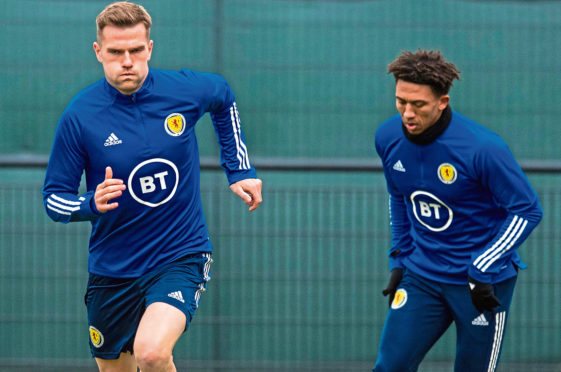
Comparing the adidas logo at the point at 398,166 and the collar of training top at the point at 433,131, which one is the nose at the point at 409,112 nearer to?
the collar of training top at the point at 433,131

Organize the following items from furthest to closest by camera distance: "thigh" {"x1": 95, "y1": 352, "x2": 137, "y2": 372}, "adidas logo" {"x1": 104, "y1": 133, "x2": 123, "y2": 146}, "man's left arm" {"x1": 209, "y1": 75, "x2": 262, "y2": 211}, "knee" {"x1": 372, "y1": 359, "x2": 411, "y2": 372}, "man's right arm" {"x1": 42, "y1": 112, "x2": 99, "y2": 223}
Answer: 1. "thigh" {"x1": 95, "y1": 352, "x2": 137, "y2": 372}
2. "man's left arm" {"x1": 209, "y1": 75, "x2": 262, "y2": 211}
3. "knee" {"x1": 372, "y1": 359, "x2": 411, "y2": 372}
4. "adidas logo" {"x1": 104, "y1": 133, "x2": 123, "y2": 146}
5. "man's right arm" {"x1": 42, "y1": 112, "x2": 99, "y2": 223}

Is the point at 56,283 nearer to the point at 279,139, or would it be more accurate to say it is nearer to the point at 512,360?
the point at 279,139

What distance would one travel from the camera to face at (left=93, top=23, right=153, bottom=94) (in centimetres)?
460

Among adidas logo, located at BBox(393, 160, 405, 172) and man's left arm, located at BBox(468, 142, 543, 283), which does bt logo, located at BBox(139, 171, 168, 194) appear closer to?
adidas logo, located at BBox(393, 160, 405, 172)

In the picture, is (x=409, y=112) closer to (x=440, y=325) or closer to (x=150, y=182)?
(x=440, y=325)

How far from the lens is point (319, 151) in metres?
7.67

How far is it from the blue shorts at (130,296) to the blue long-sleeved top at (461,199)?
1059mm

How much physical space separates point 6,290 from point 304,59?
9.12ft

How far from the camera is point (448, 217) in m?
4.85

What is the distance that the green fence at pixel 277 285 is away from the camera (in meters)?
7.01

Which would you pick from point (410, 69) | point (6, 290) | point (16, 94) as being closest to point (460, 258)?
point (410, 69)

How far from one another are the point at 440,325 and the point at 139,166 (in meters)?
1.67

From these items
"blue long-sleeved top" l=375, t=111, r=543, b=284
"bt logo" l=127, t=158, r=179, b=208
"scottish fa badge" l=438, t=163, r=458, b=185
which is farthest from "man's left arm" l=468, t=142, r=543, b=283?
"bt logo" l=127, t=158, r=179, b=208

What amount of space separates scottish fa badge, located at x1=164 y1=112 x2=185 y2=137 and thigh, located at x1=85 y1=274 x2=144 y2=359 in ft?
2.48
